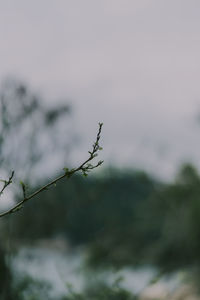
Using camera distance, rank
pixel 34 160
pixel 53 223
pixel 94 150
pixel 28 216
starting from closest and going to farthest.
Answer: pixel 94 150 → pixel 34 160 → pixel 28 216 → pixel 53 223

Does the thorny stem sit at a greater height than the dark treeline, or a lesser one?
lesser

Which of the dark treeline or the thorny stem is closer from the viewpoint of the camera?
the thorny stem

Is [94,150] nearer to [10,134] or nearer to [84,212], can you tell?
[10,134]

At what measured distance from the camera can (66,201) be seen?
730 cm

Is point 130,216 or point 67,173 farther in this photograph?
point 130,216

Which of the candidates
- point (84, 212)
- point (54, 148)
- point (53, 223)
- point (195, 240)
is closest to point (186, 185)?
point (195, 240)

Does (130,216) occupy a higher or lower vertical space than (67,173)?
higher

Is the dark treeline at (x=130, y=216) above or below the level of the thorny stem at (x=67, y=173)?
above

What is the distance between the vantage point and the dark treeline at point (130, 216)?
22.7 feet

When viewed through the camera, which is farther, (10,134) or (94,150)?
(10,134)

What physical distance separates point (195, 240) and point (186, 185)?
2224 millimetres

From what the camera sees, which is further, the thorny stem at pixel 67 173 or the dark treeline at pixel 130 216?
the dark treeline at pixel 130 216

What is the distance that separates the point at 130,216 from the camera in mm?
15867

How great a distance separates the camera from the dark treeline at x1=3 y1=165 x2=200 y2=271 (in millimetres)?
6910
